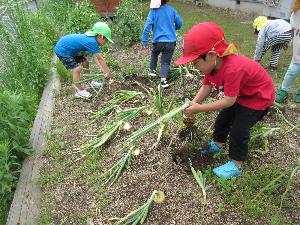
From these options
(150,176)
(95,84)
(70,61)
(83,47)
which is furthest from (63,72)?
(150,176)

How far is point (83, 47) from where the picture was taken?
480 centimetres

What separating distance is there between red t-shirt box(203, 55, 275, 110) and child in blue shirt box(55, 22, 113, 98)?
2.22 meters

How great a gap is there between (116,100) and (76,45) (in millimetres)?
980

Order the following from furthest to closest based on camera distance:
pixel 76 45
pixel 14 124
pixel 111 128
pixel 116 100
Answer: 1. pixel 76 45
2. pixel 116 100
3. pixel 111 128
4. pixel 14 124

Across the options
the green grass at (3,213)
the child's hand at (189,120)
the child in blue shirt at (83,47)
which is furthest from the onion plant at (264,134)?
the green grass at (3,213)

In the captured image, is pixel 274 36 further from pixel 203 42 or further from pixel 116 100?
pixel 203 42

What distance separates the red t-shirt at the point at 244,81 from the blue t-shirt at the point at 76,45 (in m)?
2.24

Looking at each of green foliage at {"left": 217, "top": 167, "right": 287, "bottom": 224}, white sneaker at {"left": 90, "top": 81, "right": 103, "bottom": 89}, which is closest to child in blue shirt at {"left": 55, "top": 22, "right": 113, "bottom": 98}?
white sneaker at {"left": 90, "top": 81, "right": 103, "bottom": 89}

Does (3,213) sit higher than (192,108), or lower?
lower

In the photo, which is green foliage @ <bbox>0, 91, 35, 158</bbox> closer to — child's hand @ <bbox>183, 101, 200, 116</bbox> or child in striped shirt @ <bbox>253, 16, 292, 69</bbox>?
child's hand @ <bbox>183, 101, 200, 116</bbox>

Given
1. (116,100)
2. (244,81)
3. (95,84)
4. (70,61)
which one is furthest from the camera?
(95,84)

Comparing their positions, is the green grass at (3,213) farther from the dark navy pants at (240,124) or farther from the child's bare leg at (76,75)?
the dark navy pants at (240,124)

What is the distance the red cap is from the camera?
99.7 inches

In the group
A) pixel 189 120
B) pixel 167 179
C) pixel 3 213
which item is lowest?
pixel 3 213
